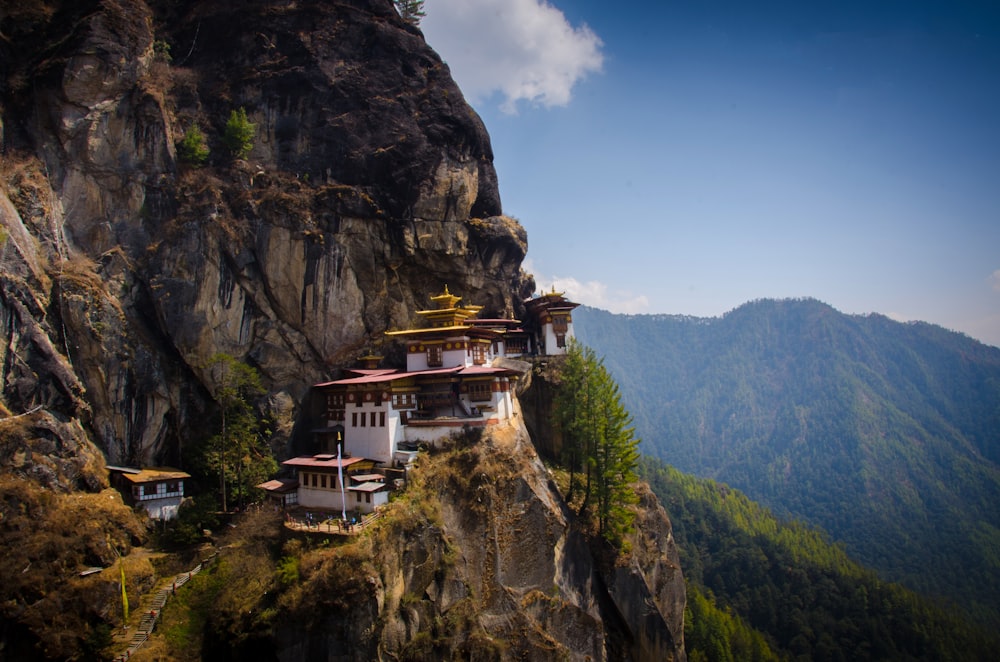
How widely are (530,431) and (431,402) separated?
8600mm

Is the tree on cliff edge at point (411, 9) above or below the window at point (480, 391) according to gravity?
above

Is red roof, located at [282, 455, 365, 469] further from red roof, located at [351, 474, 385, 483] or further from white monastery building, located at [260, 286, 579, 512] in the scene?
red roof, located at [351, 474, 385, 483]

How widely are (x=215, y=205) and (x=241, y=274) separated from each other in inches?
182

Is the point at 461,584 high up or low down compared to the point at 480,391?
down

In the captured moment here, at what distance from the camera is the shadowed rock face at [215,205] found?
109ft

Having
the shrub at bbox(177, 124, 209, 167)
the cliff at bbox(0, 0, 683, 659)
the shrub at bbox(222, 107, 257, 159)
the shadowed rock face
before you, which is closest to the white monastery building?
the cliff at bbox(0, 0, 683, 659)

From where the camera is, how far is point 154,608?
26.0 meters

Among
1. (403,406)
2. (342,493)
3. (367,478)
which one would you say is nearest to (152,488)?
(342,493)

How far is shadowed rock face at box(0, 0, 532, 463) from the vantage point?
109 ft

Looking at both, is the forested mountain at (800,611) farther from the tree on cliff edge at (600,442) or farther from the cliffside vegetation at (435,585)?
the cliffside vegetation at (435,585)

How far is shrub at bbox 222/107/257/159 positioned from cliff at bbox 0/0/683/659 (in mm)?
810

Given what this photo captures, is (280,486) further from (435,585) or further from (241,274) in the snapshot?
(241,274)

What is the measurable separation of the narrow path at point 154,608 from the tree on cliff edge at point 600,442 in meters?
20.6

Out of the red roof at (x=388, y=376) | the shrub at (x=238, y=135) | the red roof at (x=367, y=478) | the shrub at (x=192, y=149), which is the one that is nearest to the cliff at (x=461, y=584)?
the red roof at (x=367, y=478)
